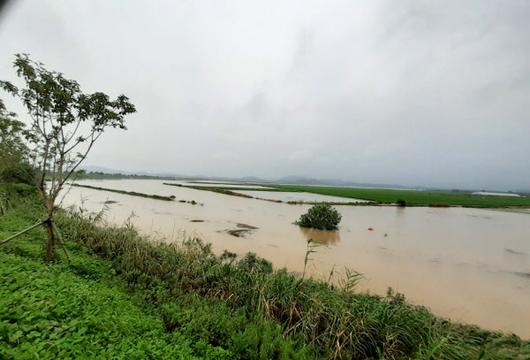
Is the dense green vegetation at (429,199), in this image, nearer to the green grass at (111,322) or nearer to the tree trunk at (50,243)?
the green grass at (111,322)

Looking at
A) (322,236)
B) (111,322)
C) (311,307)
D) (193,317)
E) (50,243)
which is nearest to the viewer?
(111,322)

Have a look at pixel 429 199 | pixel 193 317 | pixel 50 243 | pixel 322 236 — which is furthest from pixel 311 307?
pixel 429 199

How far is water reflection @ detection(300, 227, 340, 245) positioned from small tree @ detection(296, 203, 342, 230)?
1.27 feet

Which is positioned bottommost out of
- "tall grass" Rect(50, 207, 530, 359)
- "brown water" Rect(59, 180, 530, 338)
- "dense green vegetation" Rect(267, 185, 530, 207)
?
"brown water" Rect(59, 180, 530, 338)

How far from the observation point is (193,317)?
3.64m

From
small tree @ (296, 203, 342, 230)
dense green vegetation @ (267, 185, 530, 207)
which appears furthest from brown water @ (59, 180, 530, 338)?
dense green vegetation @ (267, 185, 530, 207)

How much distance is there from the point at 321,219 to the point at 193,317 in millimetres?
10718

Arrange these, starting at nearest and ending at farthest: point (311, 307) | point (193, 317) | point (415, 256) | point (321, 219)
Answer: point (193, 317)
point (311, 307)
point (415, 256)
point (321, 219)

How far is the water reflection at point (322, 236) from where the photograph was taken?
11.4m

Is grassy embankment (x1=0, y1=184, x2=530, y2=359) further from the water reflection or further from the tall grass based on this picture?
the water reflection

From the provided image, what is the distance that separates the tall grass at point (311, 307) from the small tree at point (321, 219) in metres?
8.06

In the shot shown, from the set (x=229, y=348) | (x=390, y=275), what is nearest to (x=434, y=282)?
(x=390, y=275)

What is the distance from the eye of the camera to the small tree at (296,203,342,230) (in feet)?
44.7

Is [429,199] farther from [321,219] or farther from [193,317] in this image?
[193,317]
